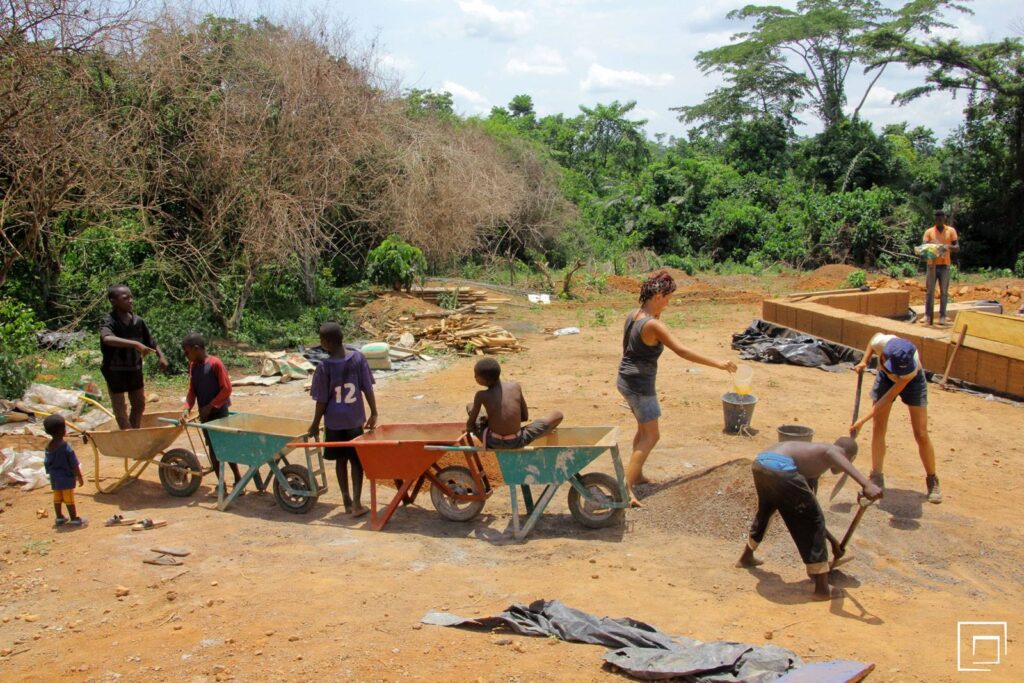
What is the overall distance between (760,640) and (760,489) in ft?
3.19

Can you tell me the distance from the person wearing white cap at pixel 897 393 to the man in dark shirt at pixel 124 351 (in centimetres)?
583

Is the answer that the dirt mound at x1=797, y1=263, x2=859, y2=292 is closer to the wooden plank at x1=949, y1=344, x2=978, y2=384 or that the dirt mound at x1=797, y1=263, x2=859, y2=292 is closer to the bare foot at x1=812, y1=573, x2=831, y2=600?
the wooden plank at x1=949, y1=344, x2=978, y2=384

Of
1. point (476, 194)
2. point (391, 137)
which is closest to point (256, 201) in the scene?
point (391, 137)

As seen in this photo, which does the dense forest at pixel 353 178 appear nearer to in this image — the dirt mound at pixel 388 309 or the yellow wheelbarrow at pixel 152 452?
the dirt mound at pixel 388 309

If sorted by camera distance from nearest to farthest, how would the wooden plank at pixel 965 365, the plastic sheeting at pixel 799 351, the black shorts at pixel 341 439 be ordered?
1. the black shorts at pixel 341 439
2. the wooden plank at pixel 965 365
3. the plastic sheeting at pixel 799 351

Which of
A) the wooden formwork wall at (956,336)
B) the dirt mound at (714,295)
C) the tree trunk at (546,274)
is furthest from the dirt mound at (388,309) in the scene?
the wooden formwork wall at (956,336)

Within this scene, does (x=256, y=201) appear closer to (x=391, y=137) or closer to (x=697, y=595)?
(x=391, y=137)

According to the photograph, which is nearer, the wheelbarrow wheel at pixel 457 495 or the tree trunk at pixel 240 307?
the wheelbarrow wheel at pixel 457 495

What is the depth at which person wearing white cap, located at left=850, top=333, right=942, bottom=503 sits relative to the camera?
5973 mm

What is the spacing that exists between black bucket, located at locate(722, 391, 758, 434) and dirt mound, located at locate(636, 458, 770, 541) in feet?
6.06

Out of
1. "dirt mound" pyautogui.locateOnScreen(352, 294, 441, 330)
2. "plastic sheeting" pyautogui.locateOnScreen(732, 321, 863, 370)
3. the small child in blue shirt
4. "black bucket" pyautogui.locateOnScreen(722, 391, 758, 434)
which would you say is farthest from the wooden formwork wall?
the small child in blue shirt

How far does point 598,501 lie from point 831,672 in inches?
90.6

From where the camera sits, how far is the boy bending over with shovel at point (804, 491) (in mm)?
4754

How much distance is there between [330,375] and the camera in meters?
6.14
